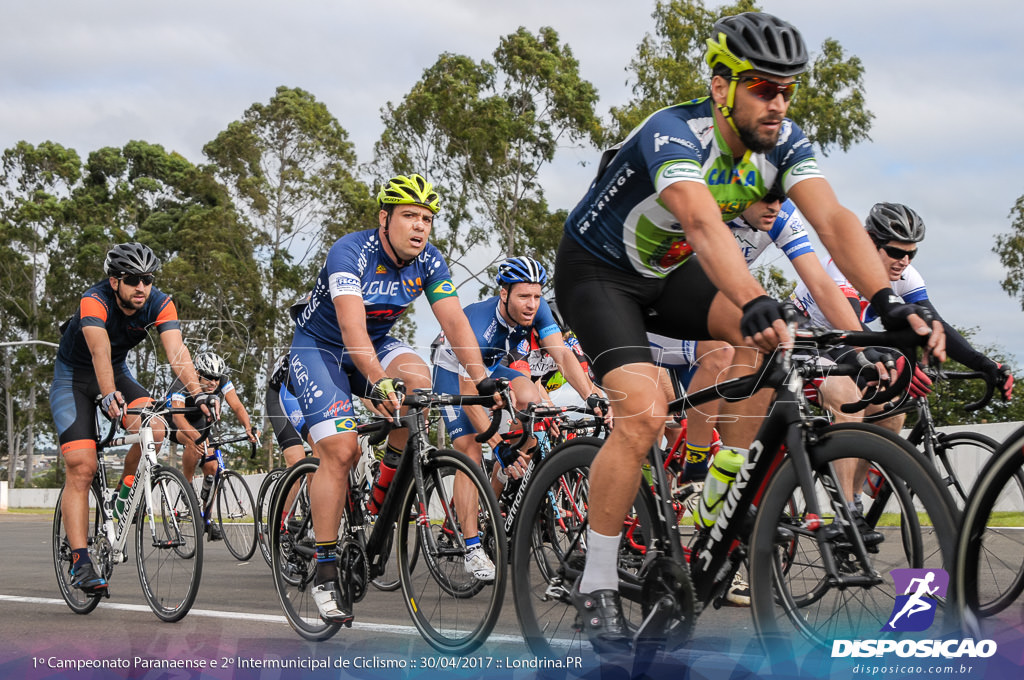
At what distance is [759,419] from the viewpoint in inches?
149

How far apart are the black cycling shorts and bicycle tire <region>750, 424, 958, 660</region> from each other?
81cm

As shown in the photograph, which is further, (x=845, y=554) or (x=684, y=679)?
(x=684, y=679)

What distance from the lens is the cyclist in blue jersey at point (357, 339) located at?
523cm

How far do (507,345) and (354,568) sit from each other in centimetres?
273

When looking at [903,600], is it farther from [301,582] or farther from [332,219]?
[332,219]

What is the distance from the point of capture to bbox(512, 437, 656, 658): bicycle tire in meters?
4.12

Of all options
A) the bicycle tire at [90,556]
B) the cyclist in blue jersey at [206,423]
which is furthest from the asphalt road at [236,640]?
the cyclist in blue jersey at [206,423]

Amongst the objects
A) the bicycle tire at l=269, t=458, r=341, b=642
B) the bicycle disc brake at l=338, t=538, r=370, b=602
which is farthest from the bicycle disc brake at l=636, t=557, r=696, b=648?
the bicycle tire at l=269, t=458, r=341, b=642

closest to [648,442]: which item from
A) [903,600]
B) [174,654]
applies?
[903,600]

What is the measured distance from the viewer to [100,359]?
21.6 ft

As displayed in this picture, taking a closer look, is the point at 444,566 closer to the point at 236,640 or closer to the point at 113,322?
the point at 236,640

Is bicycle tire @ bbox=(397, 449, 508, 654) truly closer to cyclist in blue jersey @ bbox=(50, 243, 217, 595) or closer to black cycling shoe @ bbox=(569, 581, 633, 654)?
black cycling shoe @ bbox=(569, 581, 633, 654)

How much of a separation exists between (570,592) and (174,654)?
1939 millimetres

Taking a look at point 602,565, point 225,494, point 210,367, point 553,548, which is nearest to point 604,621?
point 602,565
